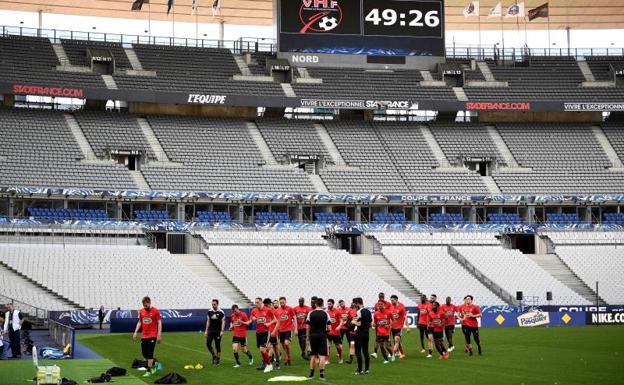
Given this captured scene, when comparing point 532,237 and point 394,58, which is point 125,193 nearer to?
point 394,58

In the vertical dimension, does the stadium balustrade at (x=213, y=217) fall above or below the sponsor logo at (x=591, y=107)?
below

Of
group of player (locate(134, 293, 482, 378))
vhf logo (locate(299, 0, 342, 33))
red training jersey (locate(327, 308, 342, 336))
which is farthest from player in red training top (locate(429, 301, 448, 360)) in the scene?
vhf logo (locate(299, 0, 342, 33))

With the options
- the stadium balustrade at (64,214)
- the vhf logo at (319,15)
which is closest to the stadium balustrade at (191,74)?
the stadium balustrade at (64,214)

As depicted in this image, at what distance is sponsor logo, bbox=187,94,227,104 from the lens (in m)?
68.7

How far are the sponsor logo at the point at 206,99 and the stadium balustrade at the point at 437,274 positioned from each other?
51.6 feet

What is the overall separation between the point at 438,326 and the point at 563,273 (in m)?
34.9

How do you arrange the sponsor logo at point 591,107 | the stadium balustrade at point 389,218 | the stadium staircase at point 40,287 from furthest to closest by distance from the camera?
1. the sponsor logo at point 591,107
2. the stadium balustrade at point 389,218
3. the stadium staircase at point 40,287

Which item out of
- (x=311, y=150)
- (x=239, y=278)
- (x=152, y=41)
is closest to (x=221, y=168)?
(x=311, y=150)

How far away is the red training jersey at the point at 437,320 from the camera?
98.4 ft

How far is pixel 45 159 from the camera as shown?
63125 millimetres

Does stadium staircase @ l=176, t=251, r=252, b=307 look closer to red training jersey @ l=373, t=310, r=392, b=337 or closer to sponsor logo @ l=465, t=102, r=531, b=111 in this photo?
sponsor logo @ l=465, t=102, r=531, b=111

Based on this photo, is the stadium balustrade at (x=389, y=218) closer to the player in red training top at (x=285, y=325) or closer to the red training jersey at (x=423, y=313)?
the red training jersey at (x=423, y=313)

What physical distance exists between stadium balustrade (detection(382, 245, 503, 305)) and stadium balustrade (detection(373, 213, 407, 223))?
4.22 metres

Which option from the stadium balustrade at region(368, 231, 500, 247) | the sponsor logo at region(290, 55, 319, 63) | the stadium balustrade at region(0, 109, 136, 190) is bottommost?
the stadium balustrade at region(368, 231, 500, 247)
